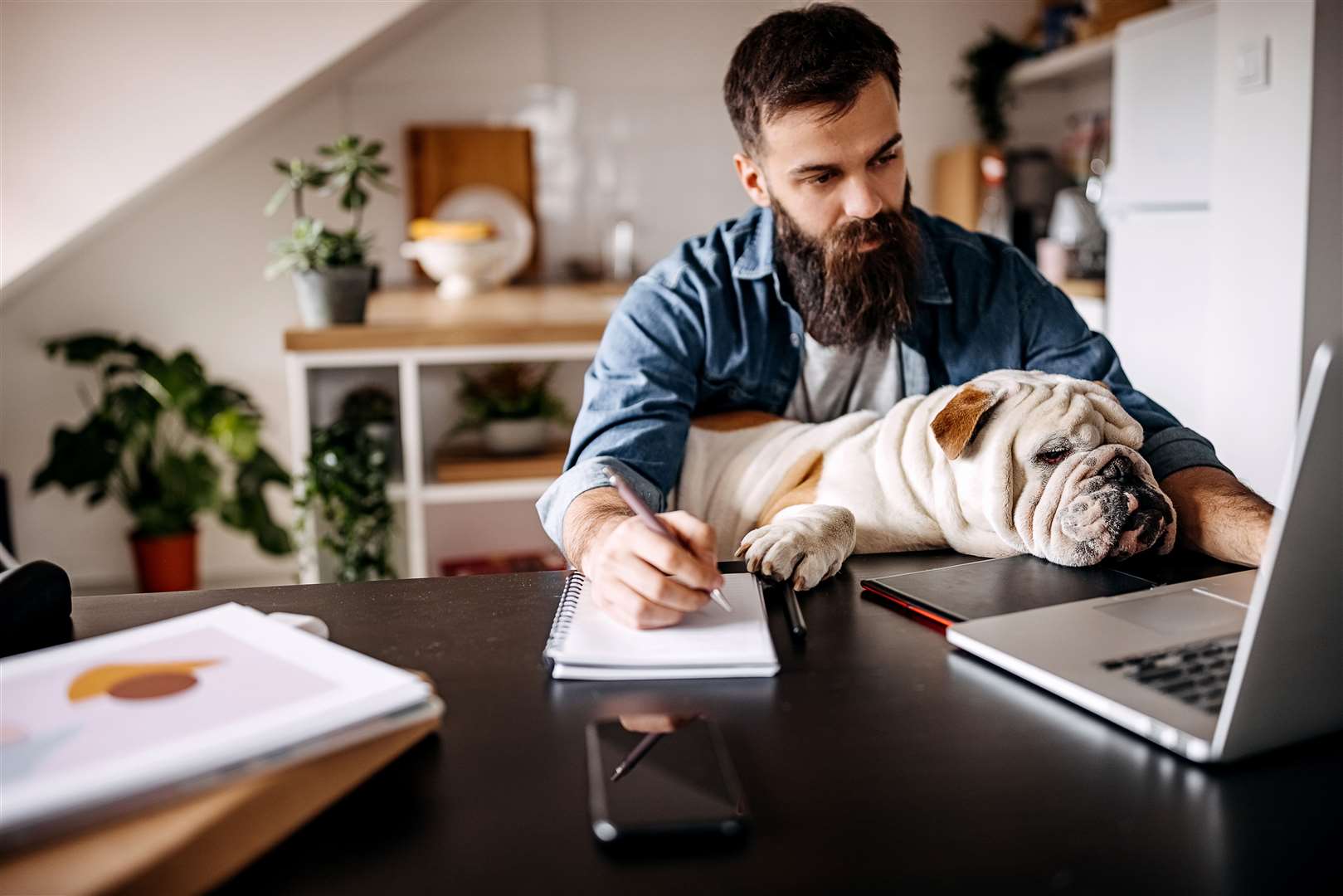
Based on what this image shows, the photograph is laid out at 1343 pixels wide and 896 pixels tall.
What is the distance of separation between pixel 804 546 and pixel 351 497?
5.59ft

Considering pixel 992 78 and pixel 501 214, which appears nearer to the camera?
pixel 501 214

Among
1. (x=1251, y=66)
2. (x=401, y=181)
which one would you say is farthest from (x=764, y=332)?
(x=401, y=181)

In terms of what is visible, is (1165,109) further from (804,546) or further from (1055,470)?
(804,546)

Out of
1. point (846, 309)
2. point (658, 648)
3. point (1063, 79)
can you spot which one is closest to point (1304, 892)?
point (658, 648)

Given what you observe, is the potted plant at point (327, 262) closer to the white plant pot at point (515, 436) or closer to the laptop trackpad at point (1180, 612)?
the white plant pot at point (515, 436)

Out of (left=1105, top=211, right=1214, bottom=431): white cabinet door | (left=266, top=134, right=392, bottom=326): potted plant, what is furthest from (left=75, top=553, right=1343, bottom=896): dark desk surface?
(left=1105, top=211, right=1214, bottom=431): white cabinet door

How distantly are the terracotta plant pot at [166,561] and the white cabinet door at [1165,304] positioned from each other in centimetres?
309

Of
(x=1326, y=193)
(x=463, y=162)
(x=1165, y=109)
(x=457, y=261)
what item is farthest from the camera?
(x=463, y=162)

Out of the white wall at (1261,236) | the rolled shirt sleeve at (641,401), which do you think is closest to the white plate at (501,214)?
the white wall at (1261,236)

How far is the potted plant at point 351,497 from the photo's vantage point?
2637 mm

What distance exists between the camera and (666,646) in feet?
3.11

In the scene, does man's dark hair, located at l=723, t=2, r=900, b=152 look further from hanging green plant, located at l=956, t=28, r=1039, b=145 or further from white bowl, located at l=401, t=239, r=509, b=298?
hanging green plant, located at l=956, t=28, r=1039, b=145

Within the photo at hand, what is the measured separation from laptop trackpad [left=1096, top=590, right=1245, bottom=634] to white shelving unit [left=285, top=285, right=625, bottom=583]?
1.88m

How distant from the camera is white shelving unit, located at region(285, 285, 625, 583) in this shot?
269 centimetres
